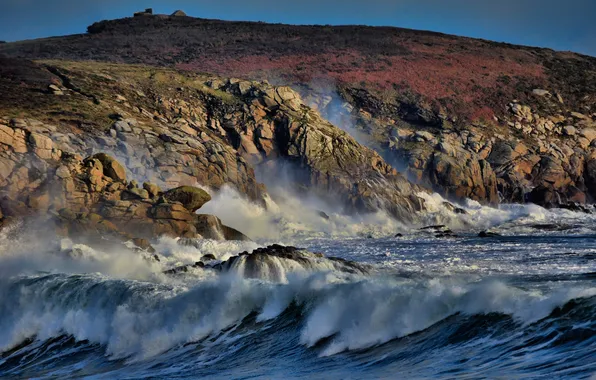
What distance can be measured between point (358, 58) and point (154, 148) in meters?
37.9

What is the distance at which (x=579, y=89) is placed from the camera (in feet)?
250

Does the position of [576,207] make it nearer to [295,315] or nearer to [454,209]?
[454,209]

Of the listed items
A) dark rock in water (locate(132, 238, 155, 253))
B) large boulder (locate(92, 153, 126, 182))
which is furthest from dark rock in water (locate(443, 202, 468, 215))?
dark rock in water (locate(132, 238, 155, 253))

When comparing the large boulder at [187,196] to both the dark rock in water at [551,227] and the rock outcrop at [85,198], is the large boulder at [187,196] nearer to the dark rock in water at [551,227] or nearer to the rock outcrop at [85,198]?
the rock outcrop at [85,198]

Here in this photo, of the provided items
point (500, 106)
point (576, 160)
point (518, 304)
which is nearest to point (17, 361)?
point (518, 304)

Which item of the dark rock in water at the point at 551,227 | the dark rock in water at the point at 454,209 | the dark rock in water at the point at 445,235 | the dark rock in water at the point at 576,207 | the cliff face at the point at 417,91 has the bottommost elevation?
the dark rock in water at the point at 551,227

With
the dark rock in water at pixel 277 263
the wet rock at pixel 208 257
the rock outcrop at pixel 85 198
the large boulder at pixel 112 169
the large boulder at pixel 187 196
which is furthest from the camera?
the large boulder at pixel 112 169

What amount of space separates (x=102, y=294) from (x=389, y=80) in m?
51.8

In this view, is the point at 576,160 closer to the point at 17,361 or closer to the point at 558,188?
the point at 558,188

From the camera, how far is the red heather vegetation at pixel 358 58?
68.3m

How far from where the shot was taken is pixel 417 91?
222 ft

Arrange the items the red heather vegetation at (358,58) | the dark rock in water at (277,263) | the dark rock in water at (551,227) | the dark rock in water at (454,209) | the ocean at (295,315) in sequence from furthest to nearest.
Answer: the red heather vegetation at (358,58) → the dark rock in water at (454,209) → the dark rock in water at (551,227) → the dark rock in water at (277,263) → the ocean at (295,315)

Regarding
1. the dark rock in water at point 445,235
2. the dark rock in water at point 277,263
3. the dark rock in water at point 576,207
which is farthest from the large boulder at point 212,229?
the dark rock in water at point 576,207

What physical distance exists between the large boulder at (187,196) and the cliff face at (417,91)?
786 centimetres
